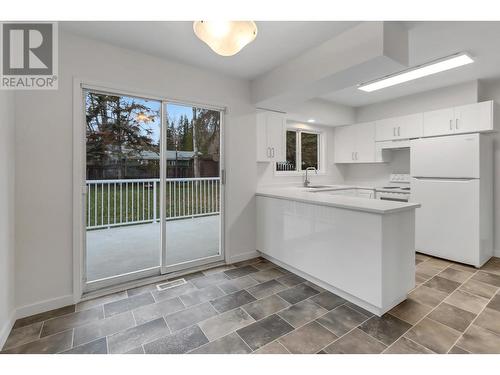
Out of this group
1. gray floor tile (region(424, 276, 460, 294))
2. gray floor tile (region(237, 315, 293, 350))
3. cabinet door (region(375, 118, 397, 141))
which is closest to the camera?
gray floor tile (region(237, 315, 293, 350))

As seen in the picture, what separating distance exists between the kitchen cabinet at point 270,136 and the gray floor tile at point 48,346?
2.81 meters

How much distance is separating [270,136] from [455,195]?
2.66 meters

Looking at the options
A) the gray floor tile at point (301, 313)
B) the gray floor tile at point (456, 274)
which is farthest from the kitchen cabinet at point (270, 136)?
the gray floor tile at point (456, 274)

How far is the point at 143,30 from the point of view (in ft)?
7.07

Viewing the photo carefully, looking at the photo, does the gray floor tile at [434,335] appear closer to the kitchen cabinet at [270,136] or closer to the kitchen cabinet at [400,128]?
the kitchen cabinet at [270,136]

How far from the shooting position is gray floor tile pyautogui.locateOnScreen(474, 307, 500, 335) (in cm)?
186

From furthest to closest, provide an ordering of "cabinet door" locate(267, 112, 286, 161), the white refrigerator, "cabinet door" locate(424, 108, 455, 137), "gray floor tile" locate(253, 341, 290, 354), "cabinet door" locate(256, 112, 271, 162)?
"cabinet door" locate(267, 112, 286, 161) < "cabinet door" locate(256, 112, 271, 162) < "cabinet door" locate(424, 108, 455, 137) < the white refrigerator < "gray floor tile" locate(253, 341, 290, 354)

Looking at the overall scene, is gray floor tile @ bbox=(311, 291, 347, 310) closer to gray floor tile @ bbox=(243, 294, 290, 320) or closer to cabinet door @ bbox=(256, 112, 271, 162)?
gray floor tile @ bbox=(243, 294, 290, 320)

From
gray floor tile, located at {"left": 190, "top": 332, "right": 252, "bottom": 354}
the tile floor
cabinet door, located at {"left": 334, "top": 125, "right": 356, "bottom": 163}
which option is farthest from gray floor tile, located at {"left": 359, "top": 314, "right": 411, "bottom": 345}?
cabinet door, located at {"left": 334, "top": 125, "right": 356, "bottom": 163}

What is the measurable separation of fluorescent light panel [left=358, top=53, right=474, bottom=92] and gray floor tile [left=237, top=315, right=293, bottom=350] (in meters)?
3.16
